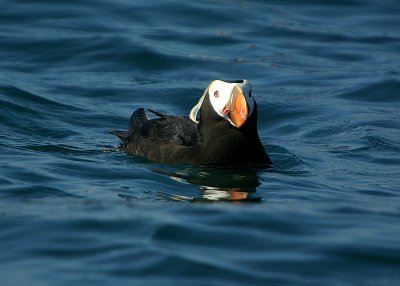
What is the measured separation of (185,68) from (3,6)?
13.2 feet

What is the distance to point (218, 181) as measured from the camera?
31.9 ft

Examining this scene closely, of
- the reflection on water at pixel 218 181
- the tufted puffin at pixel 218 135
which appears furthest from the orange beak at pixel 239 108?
the reflection on water at pixel 218 181

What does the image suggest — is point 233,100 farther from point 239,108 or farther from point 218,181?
point 218,181

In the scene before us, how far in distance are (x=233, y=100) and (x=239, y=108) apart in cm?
9

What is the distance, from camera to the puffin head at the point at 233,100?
32.4ft

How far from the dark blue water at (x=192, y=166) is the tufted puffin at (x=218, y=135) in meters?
0.14

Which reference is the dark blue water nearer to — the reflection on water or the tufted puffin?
the reflection on water

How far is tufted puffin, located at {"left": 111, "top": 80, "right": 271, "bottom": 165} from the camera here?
9961 millimetres

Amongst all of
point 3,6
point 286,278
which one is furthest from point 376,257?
point 3,6

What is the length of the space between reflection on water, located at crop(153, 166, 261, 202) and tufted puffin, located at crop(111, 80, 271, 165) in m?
0.12

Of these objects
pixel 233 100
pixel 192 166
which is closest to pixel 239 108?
pixel 233 100

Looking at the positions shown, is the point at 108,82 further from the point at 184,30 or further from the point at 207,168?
the point at 207,168

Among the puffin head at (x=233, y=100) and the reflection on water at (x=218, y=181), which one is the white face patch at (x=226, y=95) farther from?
the reflection on water at (x=218, y=181)

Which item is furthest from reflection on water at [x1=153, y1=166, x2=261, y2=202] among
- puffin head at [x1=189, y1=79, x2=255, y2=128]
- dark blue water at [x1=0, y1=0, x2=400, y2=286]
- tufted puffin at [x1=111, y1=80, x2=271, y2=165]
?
puffin head at [x1=189, y1=79, x2=255, y2=128]
